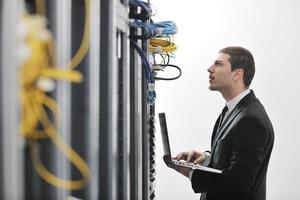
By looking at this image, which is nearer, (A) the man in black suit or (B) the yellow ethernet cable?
(B) the yellow ethernet cable

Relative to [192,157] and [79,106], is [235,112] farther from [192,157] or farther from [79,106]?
[79,106]

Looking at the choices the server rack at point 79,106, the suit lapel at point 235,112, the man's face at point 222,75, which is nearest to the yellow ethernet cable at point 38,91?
the server rack at point 79,106

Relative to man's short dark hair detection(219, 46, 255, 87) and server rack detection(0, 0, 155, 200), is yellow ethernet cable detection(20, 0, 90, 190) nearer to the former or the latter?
server rack detection(0, 0, 155, 200)

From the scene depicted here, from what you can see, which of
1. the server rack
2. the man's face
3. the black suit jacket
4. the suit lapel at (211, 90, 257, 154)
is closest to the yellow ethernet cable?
the server rack

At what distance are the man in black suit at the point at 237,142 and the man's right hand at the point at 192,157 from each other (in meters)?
0.09

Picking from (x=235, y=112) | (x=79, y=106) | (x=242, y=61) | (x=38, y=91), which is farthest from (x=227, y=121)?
(x=38, y=91)

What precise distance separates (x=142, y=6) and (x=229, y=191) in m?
0.88

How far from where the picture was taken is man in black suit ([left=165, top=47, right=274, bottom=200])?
5.16ft

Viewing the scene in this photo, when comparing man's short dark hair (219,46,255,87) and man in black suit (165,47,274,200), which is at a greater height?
man's short dark hair (219,46,255,87)

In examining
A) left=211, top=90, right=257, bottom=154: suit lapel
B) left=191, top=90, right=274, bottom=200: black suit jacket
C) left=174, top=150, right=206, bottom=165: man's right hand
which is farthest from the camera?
left=174, top=150, right=206, bottom=165: man's right hand

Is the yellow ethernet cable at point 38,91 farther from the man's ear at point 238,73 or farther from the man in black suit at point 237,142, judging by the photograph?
the man's ear at point 238,73

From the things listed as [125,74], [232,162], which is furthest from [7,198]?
[232,162]

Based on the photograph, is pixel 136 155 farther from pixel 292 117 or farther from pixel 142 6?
pixel 292 117

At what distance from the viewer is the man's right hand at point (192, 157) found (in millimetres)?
1951
